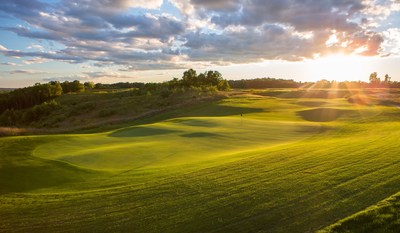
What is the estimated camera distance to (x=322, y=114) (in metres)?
43.4

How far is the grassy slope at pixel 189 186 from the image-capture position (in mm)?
9711

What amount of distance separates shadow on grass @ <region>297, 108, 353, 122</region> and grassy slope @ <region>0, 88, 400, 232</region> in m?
21.0

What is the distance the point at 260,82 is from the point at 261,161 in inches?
6155

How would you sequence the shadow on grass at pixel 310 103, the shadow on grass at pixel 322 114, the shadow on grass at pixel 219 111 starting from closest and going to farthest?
1. the shadow on grass at pixel 322 114
2. the shadow on grass at pixel 219 111
3. the shadow on grass at pixel 310 103

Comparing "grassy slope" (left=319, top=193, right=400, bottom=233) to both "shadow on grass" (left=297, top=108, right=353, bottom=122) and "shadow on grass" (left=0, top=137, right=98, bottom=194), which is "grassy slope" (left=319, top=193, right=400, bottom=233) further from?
"shadow on grass" (left=297, top=108, right=353, bottom=122)

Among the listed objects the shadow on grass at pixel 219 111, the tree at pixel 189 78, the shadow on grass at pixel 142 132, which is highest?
the tree at pixel 189 78

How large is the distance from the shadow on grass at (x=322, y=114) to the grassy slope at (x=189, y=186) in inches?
825

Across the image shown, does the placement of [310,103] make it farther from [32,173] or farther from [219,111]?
[32,173]

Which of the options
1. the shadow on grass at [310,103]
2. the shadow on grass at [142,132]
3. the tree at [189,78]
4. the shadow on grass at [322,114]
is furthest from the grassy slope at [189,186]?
the tree at [189,78]

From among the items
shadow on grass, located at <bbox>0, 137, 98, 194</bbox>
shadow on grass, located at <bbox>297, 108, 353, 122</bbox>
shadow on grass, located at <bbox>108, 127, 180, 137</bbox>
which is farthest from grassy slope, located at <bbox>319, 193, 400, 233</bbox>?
shadow on grass, located at <bbox>297, 108, 353, 122</bbox>

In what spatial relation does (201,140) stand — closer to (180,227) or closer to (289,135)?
(289,135)

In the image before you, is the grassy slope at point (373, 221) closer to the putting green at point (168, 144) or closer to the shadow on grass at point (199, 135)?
the putting green at point (168, 144)

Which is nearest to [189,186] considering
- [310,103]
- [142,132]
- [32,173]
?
[32,173]

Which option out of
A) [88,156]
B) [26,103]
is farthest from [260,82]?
[88,156]
